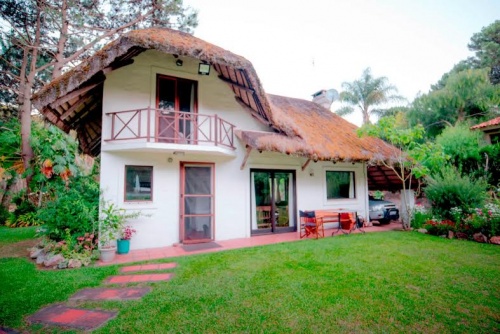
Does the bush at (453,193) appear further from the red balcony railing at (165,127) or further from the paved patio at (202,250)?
the red balcony railing at (165,127)

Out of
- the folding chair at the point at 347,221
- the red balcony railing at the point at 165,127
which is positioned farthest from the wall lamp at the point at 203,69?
the folding chair at the point at 347,221

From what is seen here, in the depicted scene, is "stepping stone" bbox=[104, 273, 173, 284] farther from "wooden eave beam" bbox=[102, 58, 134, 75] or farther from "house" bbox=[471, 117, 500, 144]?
"house" bbox=[471, 117, 500, 144]

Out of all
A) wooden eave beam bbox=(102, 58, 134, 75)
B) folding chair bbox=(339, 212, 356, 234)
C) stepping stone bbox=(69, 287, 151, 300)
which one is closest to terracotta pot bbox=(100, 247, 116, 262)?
stepping stone bbox=(69, 287, 151, 300)

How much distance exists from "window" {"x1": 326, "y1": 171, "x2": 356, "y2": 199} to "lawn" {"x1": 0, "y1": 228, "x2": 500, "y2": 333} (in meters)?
4.02

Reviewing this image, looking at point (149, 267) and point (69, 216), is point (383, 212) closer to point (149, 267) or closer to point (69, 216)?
point (149, 267)

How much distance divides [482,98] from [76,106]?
83.2ft

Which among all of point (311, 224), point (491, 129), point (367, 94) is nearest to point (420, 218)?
point (311, 224)

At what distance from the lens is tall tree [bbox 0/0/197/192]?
9.78 metres

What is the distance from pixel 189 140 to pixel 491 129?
16651mm

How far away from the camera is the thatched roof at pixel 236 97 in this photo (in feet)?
19.0

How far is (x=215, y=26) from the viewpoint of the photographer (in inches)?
476

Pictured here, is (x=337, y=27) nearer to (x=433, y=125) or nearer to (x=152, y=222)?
(x=152, y=222)

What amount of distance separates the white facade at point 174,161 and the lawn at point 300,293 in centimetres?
179

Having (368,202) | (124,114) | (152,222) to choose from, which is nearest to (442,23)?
(368,202)
